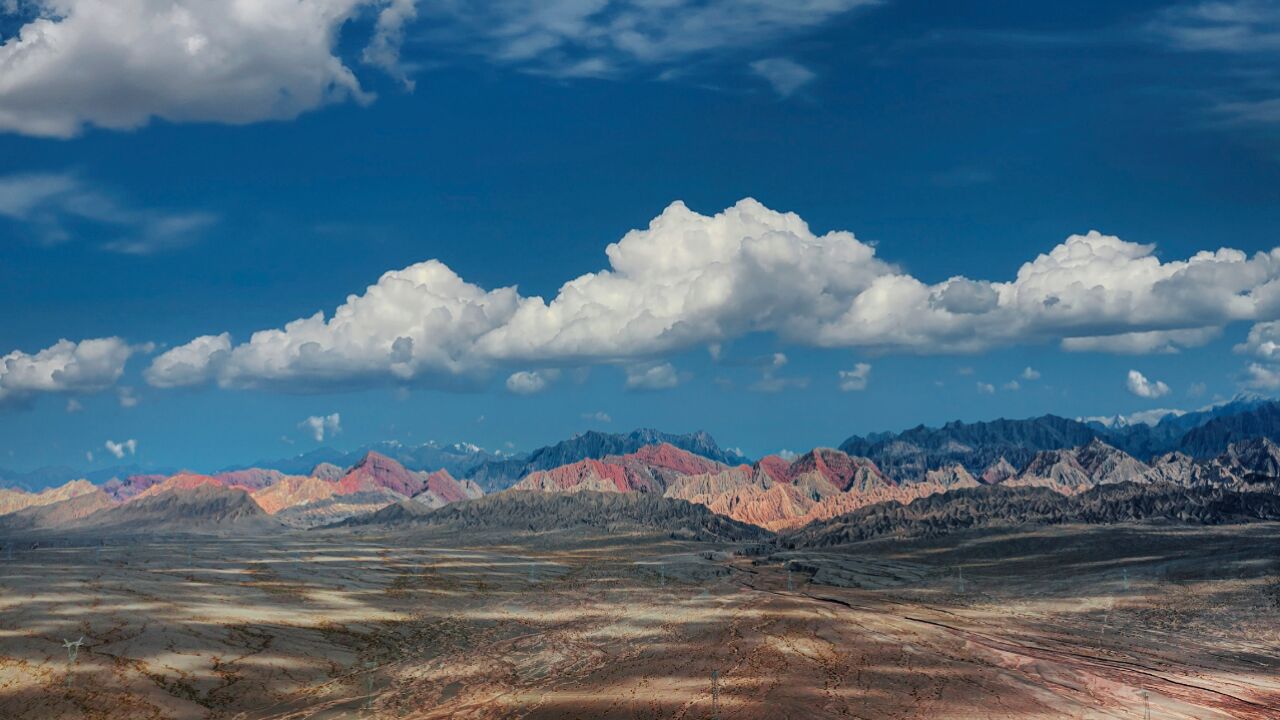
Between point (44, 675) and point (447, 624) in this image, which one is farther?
point (447, 624)

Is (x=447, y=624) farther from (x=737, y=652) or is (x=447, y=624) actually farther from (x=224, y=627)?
(x=737, y=652)

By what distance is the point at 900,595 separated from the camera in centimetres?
14288

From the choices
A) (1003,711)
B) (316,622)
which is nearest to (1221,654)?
(1003,711)

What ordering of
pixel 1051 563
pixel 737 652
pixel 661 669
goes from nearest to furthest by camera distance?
1. pixel 661 669
2. pixel 737 652
3. pixel 1051 563

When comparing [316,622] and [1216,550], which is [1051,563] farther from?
[316,622]

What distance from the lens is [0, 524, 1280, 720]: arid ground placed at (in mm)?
68500

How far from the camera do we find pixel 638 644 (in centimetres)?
9388

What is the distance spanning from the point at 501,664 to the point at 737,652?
22.2 m

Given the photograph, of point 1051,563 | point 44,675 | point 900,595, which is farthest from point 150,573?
point 1051,563

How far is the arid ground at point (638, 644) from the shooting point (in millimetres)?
68500

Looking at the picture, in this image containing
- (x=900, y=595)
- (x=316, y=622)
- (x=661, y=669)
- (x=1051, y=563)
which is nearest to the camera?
(x=661, y=669)

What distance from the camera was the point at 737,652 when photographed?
88688 millimetres

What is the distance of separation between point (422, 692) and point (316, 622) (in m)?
31.0

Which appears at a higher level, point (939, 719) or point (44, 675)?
point (44, 675)
